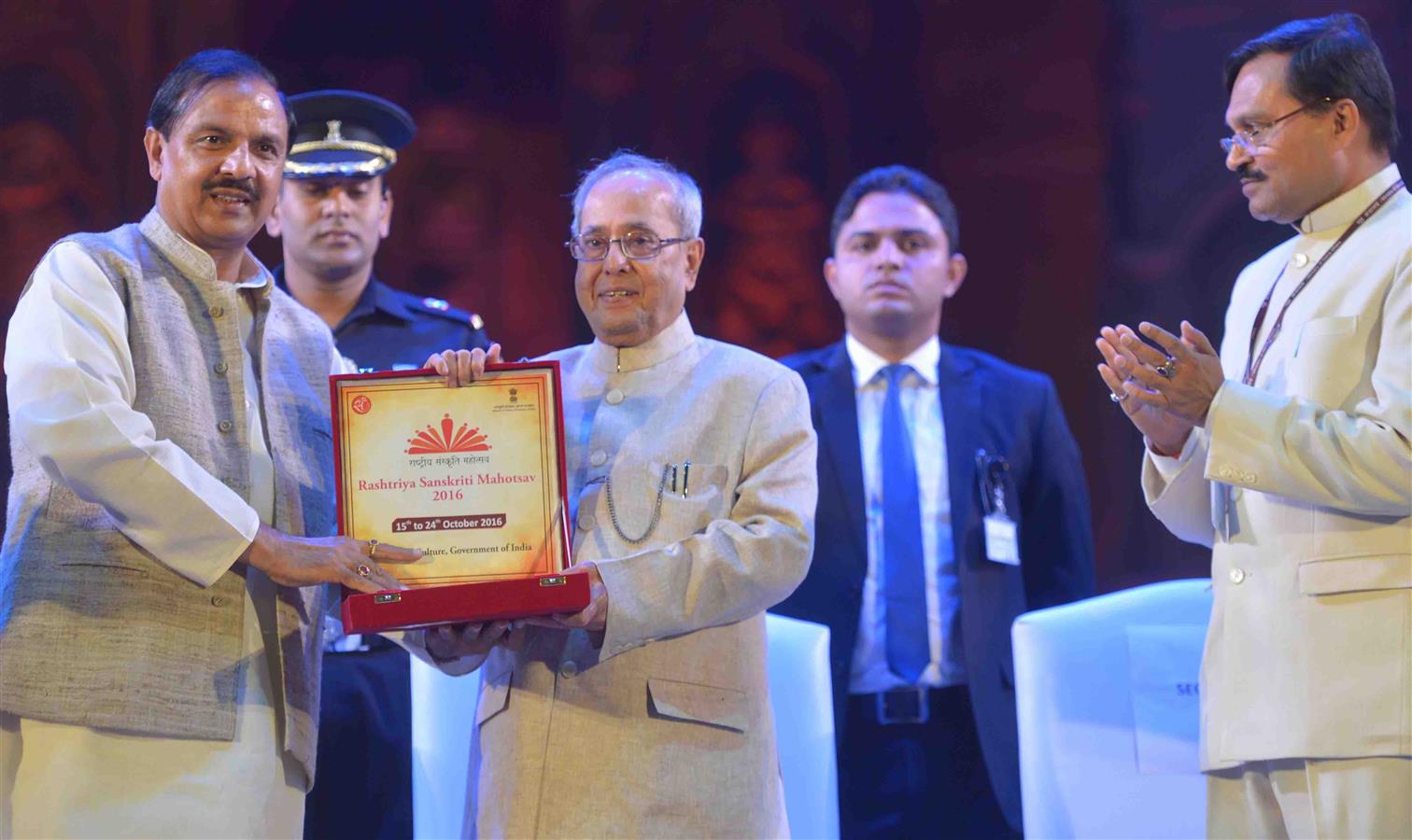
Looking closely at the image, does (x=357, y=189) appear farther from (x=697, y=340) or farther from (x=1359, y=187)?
→ (x=1359, y=187)

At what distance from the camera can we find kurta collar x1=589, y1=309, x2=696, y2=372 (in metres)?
2.68

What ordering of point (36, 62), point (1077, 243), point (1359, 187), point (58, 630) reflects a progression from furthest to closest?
point (1077, 243) < point (36, 62) < point (1359, 187) < point (58, 630)

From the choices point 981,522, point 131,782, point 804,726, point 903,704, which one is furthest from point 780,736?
point 131,782

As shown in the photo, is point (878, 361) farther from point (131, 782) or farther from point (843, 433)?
point (131, 782)

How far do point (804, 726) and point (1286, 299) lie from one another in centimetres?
121

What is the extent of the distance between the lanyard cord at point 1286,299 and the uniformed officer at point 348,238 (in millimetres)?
1886

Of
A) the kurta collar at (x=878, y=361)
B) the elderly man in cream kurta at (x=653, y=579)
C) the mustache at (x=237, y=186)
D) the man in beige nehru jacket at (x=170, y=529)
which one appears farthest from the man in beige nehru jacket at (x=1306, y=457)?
the mustache at (x=237, y=186)

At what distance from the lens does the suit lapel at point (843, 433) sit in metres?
3.57

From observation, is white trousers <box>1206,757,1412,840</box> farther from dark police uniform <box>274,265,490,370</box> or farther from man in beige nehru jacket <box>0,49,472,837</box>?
dark police uniform <box>274,265,490,370</box>

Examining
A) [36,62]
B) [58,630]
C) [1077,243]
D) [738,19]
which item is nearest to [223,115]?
[58,630]

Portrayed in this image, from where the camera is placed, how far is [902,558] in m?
3.52

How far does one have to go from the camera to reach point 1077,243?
196 inches

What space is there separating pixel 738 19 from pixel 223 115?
2.84 metres

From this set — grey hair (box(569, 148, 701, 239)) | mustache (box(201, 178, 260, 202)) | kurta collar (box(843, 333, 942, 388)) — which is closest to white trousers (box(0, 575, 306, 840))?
mustache (box(201, 178, 260, 202))
